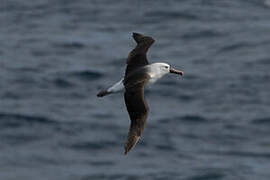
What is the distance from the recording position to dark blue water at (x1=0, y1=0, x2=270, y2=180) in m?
30.5

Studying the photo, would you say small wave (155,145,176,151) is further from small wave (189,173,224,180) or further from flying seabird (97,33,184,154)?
flying seabird (97,33,184,154)

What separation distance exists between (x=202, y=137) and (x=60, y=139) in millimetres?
5611

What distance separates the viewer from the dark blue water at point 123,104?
30469 mm

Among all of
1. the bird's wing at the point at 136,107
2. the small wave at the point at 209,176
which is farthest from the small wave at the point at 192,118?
the bird's wing at the point at 136,107

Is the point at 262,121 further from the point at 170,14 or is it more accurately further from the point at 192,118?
the point at 170,14

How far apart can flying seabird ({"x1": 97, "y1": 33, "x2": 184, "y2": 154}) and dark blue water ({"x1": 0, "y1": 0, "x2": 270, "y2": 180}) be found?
1236 centimetres

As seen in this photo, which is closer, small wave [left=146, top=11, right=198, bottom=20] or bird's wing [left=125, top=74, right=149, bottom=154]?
bird's wing [left=125, top=74, right=149, bottom=154]

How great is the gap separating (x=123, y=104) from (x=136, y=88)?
16520 millimetres

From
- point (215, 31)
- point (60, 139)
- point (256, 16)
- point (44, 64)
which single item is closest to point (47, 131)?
point (60, 139)

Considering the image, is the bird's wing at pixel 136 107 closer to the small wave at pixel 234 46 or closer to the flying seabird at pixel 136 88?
the flying seabird at pixel 136 88

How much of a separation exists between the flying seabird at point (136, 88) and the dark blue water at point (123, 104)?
12358 mm

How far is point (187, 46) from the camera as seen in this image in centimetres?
3712

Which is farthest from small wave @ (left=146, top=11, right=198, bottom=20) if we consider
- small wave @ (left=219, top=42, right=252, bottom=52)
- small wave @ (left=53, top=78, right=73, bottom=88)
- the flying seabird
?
the flying seabird

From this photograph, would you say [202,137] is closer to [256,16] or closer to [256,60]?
[256,60]
